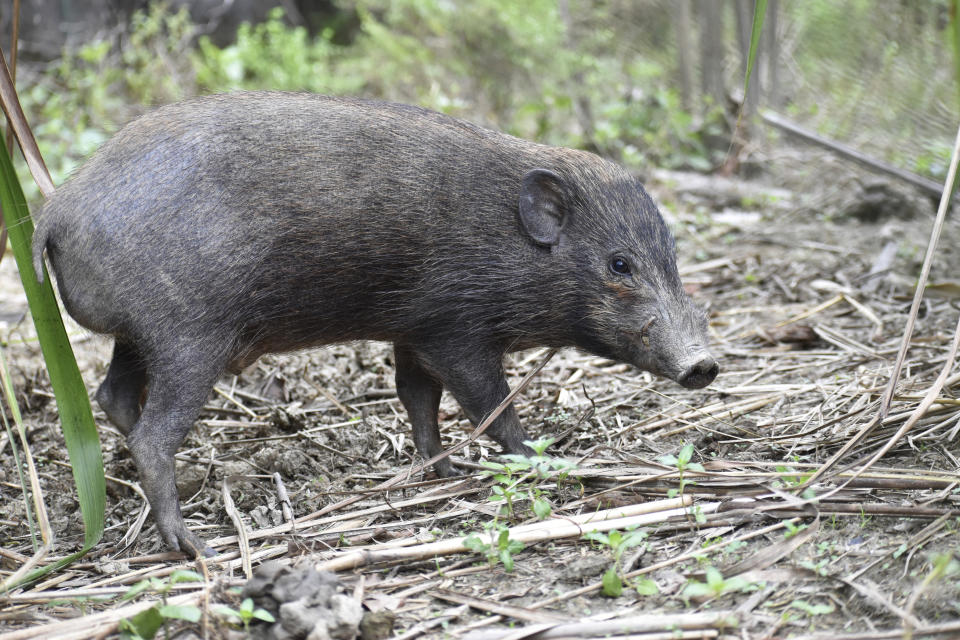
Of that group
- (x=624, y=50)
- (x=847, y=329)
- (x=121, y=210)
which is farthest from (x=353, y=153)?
(x=624, y=50)

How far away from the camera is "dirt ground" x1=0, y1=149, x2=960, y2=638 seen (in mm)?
2718

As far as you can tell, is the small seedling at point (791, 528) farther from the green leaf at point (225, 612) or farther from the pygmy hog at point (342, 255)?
the green leaf at point (225, 612)

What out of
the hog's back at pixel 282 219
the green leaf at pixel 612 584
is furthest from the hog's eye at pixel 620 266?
the green leaf at pixel 612 584

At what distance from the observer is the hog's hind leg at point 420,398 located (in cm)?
439

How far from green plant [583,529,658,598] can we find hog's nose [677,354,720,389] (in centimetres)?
99

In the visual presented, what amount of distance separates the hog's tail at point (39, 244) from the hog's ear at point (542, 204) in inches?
72.6

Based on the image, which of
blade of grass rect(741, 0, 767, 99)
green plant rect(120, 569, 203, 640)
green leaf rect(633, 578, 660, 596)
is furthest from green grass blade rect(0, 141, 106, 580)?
blade of grass rect(741, 0, 767, 99)

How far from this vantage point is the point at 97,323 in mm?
3615

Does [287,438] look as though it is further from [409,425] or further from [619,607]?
[619,607]

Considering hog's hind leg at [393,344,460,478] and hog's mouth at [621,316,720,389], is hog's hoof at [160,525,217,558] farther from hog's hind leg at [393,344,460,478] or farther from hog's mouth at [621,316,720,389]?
hog's mouth at [621,316,720,389]

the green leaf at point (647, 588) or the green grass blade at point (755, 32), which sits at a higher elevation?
the green grass blade at point (755, 32)

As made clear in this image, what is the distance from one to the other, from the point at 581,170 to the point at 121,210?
A: 6.25 feet

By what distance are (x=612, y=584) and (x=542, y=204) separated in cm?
181

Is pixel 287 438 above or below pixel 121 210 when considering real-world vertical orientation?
below
